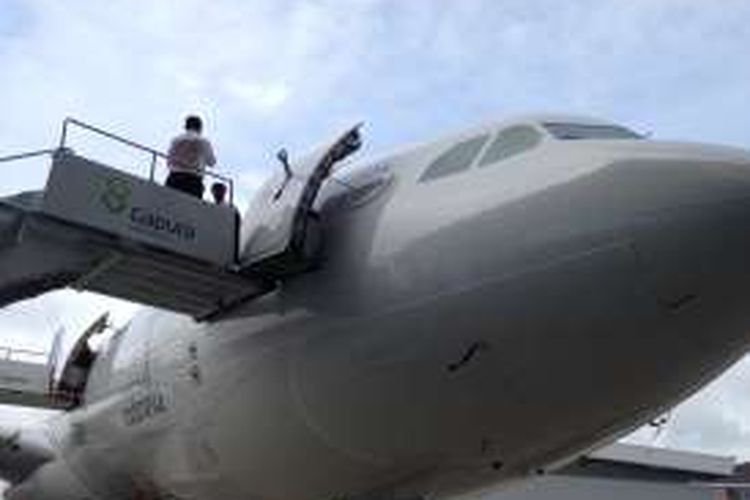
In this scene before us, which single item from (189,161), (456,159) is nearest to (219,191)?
(189,161)

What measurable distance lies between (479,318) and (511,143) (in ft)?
5.10

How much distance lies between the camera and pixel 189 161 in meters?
11.5

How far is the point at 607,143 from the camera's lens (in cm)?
873

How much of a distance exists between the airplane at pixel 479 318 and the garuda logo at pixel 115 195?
3.50ft

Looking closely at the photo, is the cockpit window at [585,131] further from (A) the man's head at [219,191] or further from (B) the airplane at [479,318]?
(A) the man's head at [219,191]

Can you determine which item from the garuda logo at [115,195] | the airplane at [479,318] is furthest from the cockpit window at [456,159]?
the garuda logo at [115,195]

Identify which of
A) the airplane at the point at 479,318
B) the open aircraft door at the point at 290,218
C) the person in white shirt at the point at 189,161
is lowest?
the airplane at the point at 479,318

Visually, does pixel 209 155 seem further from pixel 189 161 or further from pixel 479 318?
pixel 479 318

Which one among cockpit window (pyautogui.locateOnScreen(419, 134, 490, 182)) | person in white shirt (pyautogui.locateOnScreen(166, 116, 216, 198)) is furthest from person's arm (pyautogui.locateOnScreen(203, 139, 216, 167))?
cockpit window (pyautogui.locateOnScreen(419, 134, 490, 182))

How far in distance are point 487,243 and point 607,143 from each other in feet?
3.87

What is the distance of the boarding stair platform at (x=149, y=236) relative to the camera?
948 centimetres

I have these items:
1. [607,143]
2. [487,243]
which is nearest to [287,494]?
[487,243]

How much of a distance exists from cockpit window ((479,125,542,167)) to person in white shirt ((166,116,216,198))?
3.14 meters

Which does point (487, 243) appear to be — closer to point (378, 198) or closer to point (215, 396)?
point (378, 198)
